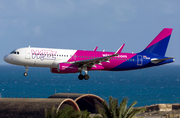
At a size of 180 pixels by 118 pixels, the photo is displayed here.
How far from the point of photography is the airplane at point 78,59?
55.6 meters

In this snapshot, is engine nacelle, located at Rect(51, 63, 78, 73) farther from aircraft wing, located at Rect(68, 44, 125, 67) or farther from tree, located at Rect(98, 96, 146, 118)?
tree, located at Rect(98, 96, 146, 118)

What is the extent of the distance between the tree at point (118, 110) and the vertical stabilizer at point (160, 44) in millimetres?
31982

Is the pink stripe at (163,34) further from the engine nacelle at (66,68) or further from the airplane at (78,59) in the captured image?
the engine nacelle at (66,68)

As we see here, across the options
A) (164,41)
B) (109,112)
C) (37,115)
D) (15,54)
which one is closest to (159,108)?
(164,41)

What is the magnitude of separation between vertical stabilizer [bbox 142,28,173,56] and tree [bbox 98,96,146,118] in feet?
105

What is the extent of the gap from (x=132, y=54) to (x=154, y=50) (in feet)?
19.5

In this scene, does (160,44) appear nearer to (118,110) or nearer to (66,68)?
(66,68)

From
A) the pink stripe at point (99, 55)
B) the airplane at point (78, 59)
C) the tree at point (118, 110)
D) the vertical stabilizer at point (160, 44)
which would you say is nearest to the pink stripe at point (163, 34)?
the vertical stabilizer at point (160, 44)

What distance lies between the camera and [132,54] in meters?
62.7

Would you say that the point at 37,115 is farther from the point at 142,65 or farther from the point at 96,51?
the point at 142,65

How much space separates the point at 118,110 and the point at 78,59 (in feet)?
77.8

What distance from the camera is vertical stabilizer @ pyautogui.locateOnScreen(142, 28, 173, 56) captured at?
66000 millimetres

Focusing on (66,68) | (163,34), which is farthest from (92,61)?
(163,34)

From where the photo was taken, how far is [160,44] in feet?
221
